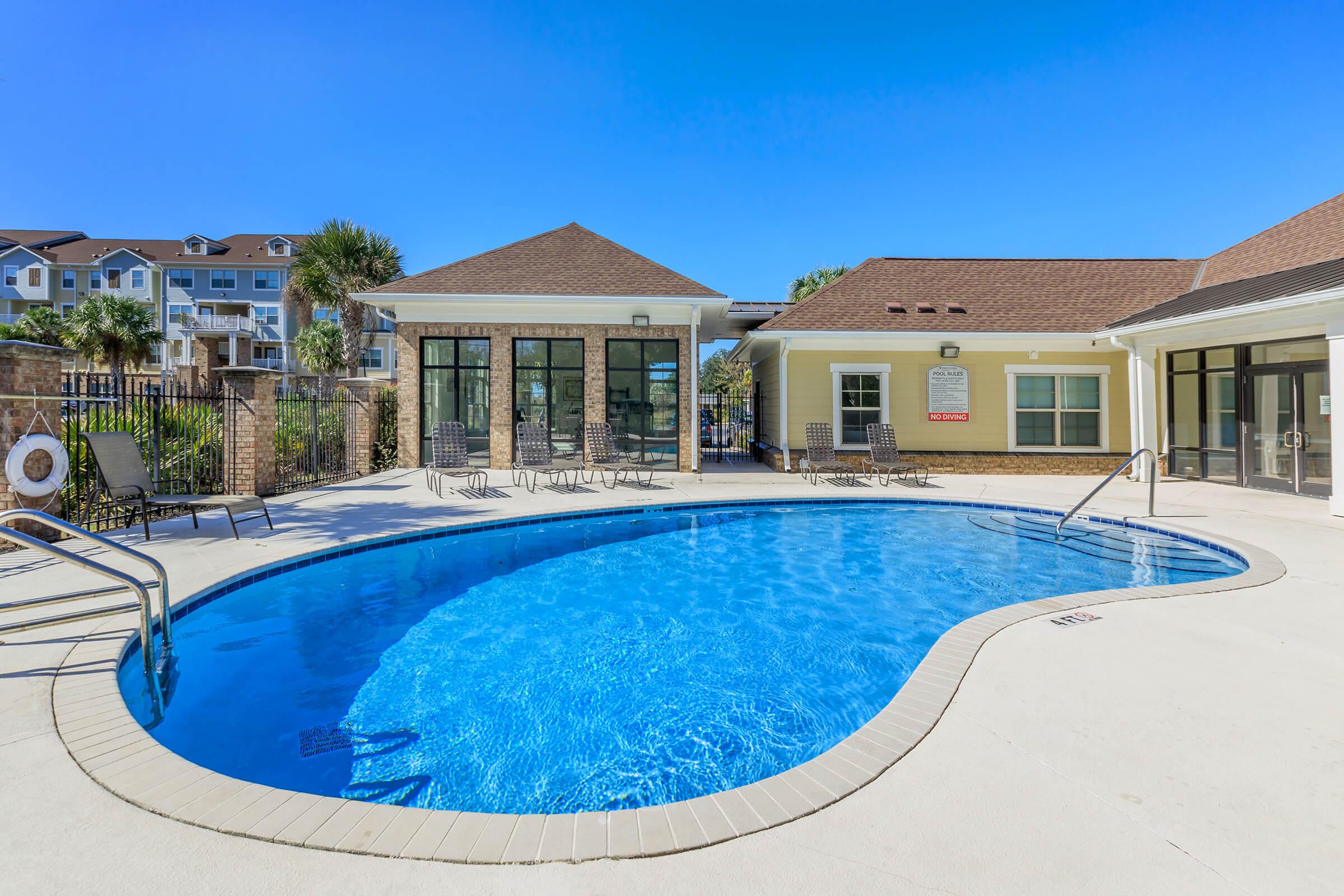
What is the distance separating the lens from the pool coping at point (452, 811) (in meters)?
1.93

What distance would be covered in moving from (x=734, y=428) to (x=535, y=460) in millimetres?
12425

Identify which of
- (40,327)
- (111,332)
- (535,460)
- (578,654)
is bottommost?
(578,654)

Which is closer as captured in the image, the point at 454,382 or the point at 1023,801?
the point at 1023,801

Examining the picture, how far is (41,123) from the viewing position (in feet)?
40.7

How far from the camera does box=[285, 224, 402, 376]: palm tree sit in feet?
71.7

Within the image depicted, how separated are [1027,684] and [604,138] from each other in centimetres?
1797

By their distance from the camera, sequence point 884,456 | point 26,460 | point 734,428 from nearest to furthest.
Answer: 1. point 26,460
2. point 884,456
3. point 734,428

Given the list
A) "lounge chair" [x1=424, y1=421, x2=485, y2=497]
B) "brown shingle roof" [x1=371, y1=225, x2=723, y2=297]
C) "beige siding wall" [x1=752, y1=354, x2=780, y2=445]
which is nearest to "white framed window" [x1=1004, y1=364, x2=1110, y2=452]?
"beige siding wall" [x1=752, y1=354, x2=780, y2=445]

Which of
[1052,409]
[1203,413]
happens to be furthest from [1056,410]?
[1203,413]

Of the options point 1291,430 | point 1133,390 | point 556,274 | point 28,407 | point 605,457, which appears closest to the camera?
point 28,407

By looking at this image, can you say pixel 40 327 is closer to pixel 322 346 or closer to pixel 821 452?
pixel 322 346

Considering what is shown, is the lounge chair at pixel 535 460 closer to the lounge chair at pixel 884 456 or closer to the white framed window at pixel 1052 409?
the lounge chair at pixel 884 456

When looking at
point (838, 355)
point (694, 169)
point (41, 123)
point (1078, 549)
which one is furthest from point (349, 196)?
point (1078, 549)

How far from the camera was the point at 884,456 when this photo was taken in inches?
498
